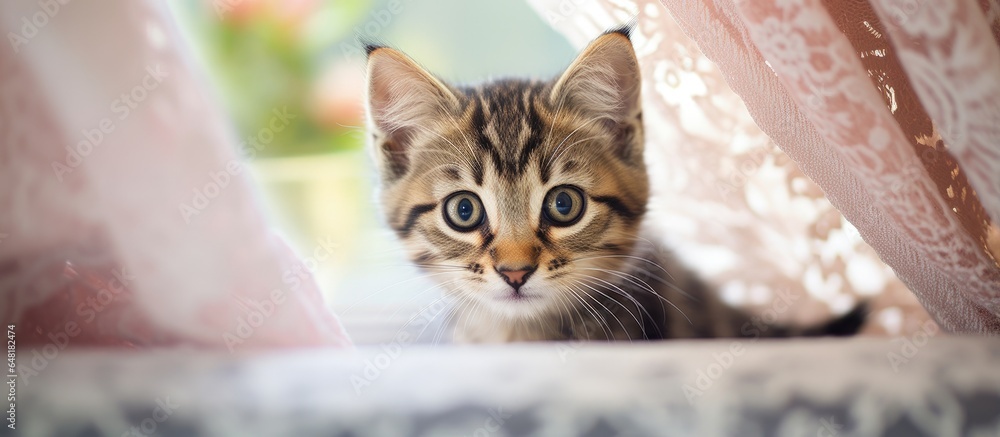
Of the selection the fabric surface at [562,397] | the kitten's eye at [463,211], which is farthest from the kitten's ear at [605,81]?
the fabric surface at [562,397]

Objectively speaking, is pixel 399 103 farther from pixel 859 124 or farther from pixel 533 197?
pixel 859 124

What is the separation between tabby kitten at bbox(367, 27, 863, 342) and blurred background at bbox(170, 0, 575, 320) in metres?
0.89

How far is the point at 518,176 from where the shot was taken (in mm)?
1061

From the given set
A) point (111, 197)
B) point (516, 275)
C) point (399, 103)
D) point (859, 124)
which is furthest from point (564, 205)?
point (111, 197)

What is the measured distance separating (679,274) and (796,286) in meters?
0.22

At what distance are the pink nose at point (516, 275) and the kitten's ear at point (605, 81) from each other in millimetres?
325

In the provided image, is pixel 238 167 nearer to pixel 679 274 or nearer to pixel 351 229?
pixel 679 274

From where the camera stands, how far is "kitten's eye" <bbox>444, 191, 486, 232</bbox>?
3.54 feet

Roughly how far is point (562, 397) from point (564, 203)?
49 centimetres

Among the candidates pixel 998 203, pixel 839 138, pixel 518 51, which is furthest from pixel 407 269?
pixel 518 51

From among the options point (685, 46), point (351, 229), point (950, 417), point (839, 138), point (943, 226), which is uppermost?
point (685, 46)

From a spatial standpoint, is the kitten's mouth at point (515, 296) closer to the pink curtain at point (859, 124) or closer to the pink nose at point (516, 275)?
the pink nose at point (516, 275)

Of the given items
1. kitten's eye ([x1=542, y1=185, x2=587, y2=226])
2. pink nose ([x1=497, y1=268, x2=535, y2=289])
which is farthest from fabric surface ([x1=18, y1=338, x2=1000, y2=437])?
kitten's eye ([x1=542, y1=185, x2=587, y2=226])

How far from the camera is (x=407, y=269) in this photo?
1.20 m
